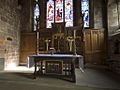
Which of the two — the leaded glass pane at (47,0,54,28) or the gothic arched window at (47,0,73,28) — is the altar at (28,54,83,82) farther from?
the leaded glass pane at (47,0,54,28)

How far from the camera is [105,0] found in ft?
23.3

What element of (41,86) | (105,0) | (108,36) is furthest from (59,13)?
(41,86)

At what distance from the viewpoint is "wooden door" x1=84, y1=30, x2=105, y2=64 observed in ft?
23.1

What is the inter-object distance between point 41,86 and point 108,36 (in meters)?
4.82

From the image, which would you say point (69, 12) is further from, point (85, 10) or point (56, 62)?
point (56, 62)

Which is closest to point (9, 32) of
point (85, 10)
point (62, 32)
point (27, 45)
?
point (27, 45)

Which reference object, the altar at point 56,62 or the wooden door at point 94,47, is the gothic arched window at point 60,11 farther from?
the altar at point 56,62

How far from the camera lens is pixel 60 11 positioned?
7984 millimetres

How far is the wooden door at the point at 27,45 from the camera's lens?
787 cm

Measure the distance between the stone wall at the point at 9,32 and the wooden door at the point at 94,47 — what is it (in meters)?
3.87

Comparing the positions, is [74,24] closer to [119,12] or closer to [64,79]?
[119,12]

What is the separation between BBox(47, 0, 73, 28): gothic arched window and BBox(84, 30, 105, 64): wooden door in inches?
Answer: 56.4

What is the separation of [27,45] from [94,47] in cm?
389

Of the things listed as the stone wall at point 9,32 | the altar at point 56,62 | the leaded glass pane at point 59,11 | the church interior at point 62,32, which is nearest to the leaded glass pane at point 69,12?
the church interior at point 62,32
